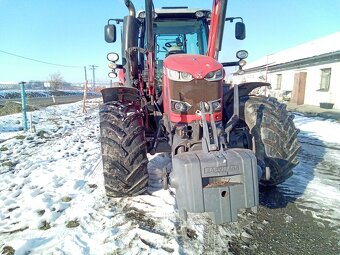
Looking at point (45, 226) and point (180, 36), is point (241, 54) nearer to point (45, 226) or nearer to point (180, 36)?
point (180, 36)

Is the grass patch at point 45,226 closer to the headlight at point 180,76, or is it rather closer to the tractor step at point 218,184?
the tractor step at point 218,184

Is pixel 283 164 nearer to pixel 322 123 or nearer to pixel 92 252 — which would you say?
pixel 92 252

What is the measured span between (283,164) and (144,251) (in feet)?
6.64

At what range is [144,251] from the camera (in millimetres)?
2443

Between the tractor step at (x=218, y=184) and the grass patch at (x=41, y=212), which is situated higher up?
the tractor step at (x=218, y=184)

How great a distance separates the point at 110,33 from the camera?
4324 millimetres

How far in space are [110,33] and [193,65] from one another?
2.02m

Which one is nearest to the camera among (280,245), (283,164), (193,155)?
(193,155)

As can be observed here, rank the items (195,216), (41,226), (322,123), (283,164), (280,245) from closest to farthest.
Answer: (280,245) → (41,226) → (195,216) → (283,164) → (322,123)

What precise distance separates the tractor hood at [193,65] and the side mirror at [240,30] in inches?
75.9

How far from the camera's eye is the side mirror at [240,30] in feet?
15.4

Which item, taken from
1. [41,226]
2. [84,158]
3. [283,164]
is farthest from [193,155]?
[84,158]

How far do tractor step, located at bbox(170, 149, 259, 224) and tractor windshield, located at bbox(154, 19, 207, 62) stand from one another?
2.67m

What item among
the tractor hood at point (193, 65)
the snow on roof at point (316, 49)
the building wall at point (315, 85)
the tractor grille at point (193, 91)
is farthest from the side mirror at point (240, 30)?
the snow on roof at point (316, 49)
